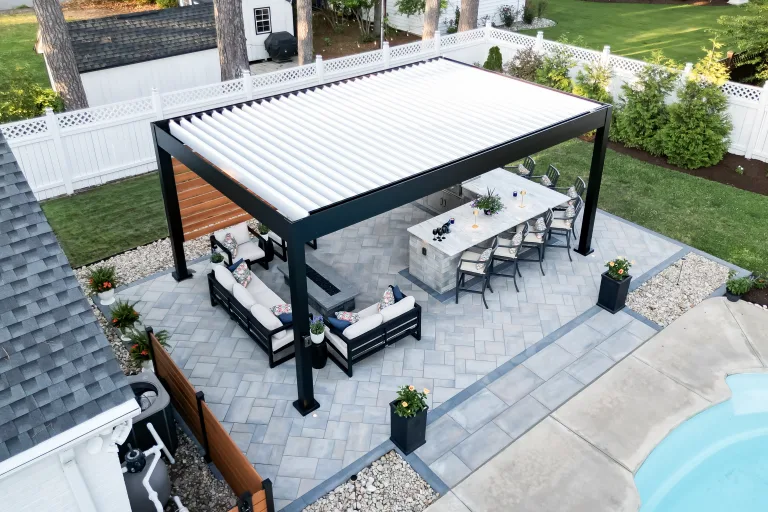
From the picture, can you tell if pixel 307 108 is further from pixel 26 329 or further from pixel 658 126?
pixel 658 126

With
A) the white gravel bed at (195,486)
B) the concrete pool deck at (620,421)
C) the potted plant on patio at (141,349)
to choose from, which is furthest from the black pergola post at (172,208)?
the concrete pool deck at (620,421)

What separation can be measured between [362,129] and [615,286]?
4.94 m

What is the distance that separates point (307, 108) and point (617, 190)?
26.7ft

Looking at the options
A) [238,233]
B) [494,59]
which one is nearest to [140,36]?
[494,59]

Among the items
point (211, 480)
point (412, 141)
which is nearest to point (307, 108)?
point (412, 141)

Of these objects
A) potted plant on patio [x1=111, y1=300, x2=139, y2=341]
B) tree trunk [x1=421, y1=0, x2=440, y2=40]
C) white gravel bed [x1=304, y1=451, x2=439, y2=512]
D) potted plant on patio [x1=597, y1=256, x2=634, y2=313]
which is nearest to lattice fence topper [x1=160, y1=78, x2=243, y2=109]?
potted plant on patio [x1=111, y1=300, x2=139, y2=341]

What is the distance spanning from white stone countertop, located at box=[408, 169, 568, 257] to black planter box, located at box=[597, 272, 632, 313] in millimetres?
1936

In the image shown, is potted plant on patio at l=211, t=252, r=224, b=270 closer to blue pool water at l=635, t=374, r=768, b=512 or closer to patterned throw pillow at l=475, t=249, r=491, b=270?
patterned throw pillow at l=475, t=249, r=491, b=270

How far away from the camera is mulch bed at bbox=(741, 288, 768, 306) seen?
11.2 m

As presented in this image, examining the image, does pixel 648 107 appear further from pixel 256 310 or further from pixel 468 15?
pixel 256 310

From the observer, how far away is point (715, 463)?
8.50m

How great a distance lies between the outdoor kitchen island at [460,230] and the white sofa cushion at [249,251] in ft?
9.27

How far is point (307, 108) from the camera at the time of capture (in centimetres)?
1070

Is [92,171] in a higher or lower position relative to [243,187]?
lower
